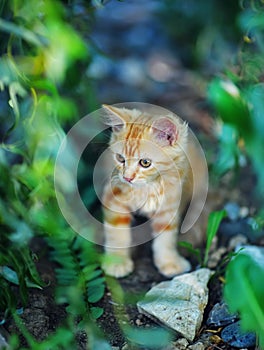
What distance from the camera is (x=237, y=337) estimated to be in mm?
1753

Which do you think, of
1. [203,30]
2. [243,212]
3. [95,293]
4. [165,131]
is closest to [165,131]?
[165,131]

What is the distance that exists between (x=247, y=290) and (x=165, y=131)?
574 millimetres

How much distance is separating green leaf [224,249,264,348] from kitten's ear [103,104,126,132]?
62cm

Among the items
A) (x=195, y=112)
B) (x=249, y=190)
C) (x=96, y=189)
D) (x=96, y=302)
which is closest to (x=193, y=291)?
(x=96, y=302)

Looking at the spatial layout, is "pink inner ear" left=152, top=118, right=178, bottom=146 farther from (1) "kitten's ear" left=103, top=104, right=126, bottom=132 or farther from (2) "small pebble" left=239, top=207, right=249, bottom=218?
(2) "small pebble" left=239, top=207, right=249, bottom=218

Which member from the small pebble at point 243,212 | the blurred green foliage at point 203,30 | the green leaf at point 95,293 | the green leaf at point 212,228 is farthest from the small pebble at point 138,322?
the blurred green foliage at point 203,30

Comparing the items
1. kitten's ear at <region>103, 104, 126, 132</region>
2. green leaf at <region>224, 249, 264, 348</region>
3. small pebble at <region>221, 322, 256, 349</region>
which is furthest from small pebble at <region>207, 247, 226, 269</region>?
green leaf at <region>224, 249, 264, 348</region>

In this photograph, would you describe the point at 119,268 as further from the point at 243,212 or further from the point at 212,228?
the point at 243,212

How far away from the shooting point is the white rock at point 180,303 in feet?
5.77

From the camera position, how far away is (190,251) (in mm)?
2076

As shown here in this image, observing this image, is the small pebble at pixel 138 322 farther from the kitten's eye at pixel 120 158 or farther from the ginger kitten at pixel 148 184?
the kitten's eye at pixel 120 158

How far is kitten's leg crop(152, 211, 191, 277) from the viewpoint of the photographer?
6.80ft

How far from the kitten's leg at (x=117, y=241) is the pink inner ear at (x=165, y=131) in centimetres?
35

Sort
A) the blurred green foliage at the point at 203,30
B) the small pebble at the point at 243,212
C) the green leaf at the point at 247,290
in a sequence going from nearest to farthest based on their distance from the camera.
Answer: the green leaf at the point at 247,290, the small pebble at the point at 243,212, the blurred green foliage at the point at 203,30
